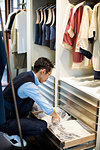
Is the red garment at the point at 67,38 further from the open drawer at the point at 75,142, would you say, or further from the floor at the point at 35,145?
the floor at the point at 35,145

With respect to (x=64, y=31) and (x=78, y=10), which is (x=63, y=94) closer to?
(x=64, y=31)

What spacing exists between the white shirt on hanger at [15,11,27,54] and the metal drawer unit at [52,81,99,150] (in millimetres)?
1379

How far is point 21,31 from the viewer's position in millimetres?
3443

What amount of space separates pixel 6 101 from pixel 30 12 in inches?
65.2

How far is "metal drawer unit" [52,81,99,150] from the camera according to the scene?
176 cm

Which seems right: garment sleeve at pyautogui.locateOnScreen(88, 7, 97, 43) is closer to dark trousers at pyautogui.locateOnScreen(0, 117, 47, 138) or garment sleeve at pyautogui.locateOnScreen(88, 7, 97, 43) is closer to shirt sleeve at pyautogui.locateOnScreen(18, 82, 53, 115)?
shirt sleeve at pyautogui.locateOnScreen(18, 82, 53, 115)

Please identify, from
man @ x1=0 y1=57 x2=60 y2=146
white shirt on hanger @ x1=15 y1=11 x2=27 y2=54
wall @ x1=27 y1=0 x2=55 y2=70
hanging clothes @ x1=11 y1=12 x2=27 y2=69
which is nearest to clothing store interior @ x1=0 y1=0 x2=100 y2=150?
man @ x1=0 y1=57 x2=60 y2=146

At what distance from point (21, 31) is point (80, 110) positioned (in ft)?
6.39

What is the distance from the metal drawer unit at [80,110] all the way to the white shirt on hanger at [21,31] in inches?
54.3

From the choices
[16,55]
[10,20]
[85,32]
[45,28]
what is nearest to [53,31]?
[45,28]

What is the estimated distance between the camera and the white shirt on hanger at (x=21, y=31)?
3.40m

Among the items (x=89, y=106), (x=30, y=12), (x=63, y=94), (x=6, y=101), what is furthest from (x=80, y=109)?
(x=30, y=12)

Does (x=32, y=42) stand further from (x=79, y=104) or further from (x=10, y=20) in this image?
(x=79, y=104)

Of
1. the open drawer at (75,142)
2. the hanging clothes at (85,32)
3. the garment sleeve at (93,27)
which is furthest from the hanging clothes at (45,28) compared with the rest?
the open drawer at (75,142)
